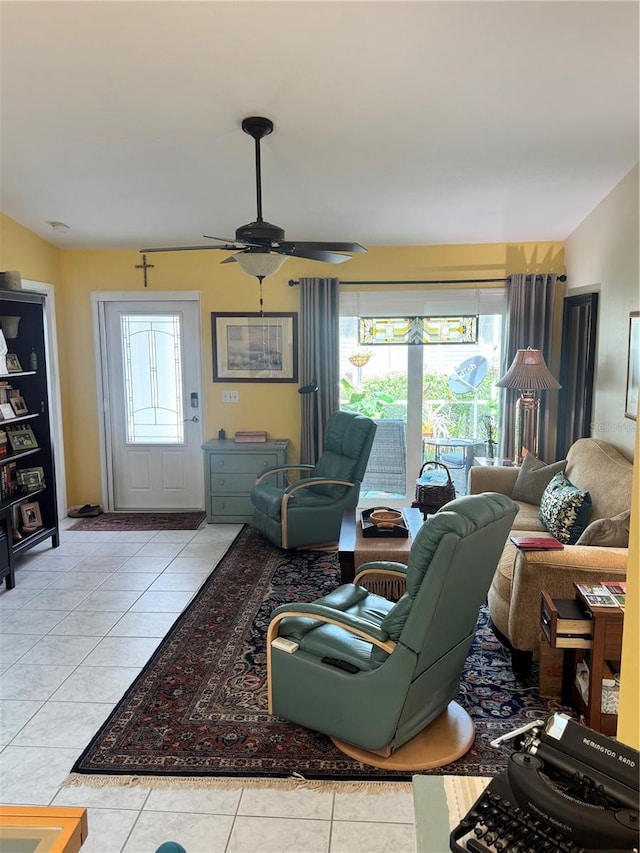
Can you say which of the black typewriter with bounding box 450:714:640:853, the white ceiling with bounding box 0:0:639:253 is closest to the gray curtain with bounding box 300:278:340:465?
the white ceiling with bounding box 0:0:639:253

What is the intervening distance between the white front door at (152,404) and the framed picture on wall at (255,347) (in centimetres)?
24

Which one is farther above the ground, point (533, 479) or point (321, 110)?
point (321, 110)

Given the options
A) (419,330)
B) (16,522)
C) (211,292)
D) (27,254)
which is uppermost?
(27,254)

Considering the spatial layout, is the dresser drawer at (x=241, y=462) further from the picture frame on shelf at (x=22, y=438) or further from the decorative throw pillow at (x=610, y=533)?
the decorative throw pillow at (x=610, y=533)

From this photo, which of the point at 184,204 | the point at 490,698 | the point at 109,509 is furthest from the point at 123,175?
the point at 490,698

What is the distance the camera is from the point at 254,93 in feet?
9.87

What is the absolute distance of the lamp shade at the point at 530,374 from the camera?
4.77 m

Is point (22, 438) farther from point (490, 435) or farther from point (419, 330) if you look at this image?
point (490, 435)

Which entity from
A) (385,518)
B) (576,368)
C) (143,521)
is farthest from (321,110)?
(143,521)

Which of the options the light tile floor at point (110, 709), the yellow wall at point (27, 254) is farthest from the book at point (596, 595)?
the yellow wall at point (27, 254)

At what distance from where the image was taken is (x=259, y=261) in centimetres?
320

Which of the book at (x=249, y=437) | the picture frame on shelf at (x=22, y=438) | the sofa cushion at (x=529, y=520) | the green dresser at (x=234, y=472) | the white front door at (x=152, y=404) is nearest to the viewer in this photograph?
the sofa cushion at (x=529, y=520)

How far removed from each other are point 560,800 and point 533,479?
368 cm

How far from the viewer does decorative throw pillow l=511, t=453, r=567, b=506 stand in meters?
4.46
